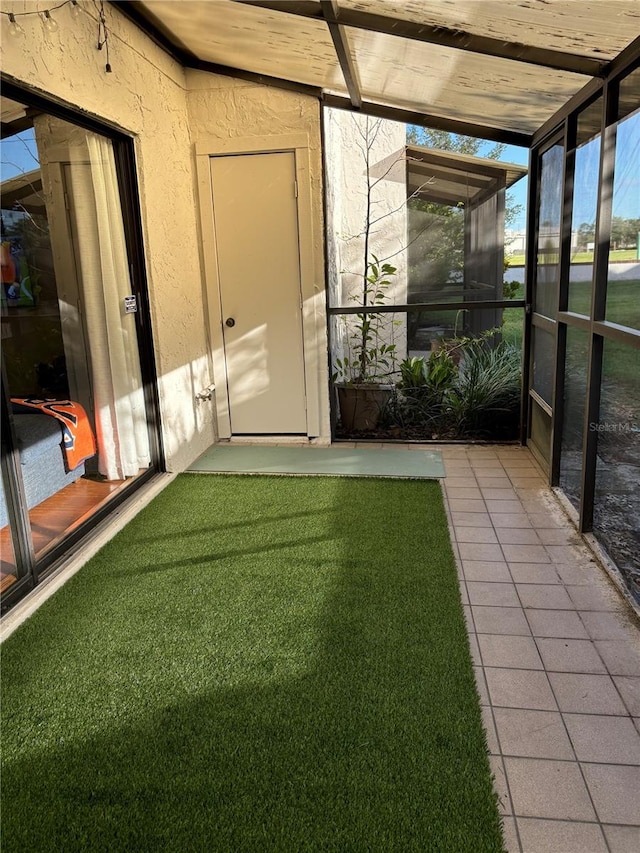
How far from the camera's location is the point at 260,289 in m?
4.92

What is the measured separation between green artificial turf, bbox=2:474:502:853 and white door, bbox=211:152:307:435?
6.44ft

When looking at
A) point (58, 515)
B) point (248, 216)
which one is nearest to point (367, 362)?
point (248, 216)

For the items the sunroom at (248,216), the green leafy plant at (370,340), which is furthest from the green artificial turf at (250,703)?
the green leafy plant at (370,340)

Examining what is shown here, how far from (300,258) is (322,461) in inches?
63.1

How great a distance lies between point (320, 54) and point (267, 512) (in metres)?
2.72

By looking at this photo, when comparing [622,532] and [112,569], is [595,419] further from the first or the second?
[112,569]

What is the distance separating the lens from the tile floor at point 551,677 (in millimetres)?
1644

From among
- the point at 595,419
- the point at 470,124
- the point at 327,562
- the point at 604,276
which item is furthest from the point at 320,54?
the point at 327,562

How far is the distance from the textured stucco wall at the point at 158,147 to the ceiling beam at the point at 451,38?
93 cm

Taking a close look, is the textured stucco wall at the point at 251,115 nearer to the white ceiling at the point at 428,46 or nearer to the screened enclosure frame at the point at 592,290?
the white ceiling at the point at 428,46

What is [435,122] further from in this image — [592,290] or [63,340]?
[63,340]

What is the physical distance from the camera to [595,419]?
10.0 ft

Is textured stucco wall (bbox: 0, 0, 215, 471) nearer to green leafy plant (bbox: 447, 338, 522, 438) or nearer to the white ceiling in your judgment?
the white ceiling

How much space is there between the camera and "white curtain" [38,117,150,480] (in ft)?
11.2
